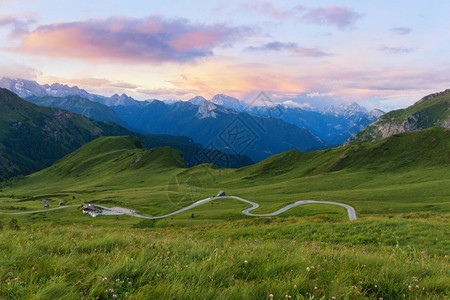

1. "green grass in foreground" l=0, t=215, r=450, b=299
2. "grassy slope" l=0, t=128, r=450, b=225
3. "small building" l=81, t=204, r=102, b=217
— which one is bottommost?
"small building" l=81, t=204, r=102, b=217

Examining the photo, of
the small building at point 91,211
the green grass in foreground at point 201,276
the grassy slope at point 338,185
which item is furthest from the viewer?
the small building at point 91,211

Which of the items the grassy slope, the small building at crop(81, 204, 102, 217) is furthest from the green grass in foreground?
the small building at crop(81, 204, 102, 217)

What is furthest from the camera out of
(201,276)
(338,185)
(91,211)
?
(338,185)

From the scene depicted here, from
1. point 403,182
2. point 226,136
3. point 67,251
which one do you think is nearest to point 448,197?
point 403,182

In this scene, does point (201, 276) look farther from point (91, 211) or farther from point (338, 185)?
point (338, 185)

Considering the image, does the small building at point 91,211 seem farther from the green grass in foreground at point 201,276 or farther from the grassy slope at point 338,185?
the green grass in foreground at point 201,276

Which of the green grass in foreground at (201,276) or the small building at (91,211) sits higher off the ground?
the green grass in foreground at (201,276)

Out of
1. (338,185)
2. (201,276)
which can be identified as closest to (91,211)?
(338,185)

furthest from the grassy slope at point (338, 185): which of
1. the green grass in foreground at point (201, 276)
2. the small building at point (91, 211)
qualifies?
the green grass in foreground at point (201, 276)

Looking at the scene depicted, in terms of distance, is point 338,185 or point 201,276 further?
point 338,185

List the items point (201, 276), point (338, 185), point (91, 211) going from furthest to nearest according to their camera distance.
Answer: point (338, 185)
point (91, 211)
point (201, 276)

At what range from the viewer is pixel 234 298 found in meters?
4.52

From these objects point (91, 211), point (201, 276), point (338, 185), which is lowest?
point (91, 211)

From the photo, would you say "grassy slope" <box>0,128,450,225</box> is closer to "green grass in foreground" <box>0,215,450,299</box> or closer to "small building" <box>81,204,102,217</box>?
"small building" <box>81,204,102,217</box>
